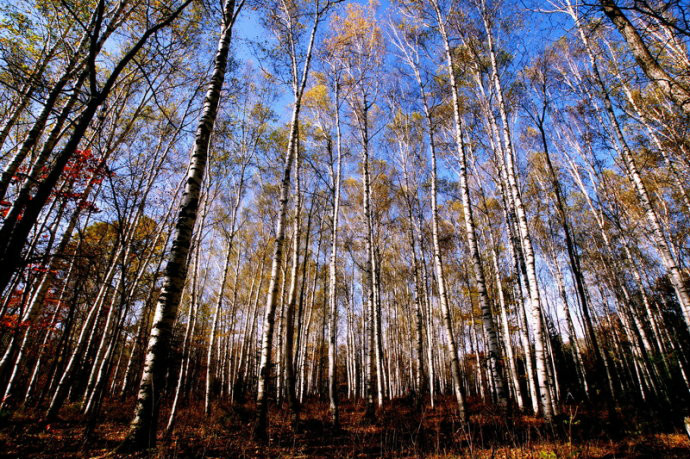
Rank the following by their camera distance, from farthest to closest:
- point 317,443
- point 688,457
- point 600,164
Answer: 1. point 600,164
2. point 317,443
3. point 688,457

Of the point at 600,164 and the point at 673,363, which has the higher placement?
the point at 600,164

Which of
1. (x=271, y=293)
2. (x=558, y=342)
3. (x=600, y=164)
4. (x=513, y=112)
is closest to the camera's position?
(x=271, y=293)

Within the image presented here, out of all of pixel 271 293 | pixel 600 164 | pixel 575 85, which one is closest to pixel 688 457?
pixel 271 293

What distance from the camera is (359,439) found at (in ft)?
16.6

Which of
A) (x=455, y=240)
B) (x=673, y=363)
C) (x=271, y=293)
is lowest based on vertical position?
(x=673, y=363)

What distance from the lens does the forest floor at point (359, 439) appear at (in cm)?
411

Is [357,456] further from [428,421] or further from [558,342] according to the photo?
[558,342]

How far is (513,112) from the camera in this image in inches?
397

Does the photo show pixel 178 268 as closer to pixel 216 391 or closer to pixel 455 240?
pixel 455 240

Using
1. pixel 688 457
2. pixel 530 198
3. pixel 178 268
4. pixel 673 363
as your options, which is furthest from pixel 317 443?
pixel 673 363

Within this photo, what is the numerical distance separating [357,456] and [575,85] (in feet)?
50.4

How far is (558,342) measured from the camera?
19109 mm

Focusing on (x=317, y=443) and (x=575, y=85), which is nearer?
(x=317, y=443)

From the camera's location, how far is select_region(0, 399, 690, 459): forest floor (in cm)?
411
